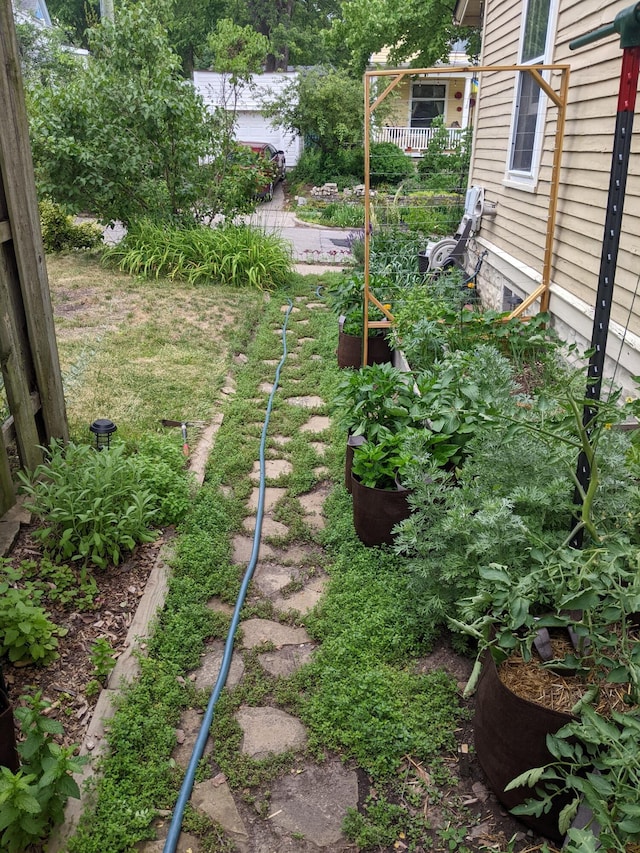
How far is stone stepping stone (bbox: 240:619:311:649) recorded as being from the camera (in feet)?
9.12

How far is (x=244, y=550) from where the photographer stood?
3.41 meters

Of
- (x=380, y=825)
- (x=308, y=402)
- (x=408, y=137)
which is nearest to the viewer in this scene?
(x=380, y=825)

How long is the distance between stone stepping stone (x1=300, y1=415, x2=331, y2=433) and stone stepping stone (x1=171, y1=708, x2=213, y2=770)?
2.64 m

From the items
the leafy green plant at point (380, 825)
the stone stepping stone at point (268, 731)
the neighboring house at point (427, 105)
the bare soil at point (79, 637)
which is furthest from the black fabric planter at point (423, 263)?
the neighboring house at point (427, 105)

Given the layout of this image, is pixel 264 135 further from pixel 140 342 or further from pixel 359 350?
pixel 359 350

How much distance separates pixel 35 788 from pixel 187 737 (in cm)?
64

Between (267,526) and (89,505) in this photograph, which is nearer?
(89,505)

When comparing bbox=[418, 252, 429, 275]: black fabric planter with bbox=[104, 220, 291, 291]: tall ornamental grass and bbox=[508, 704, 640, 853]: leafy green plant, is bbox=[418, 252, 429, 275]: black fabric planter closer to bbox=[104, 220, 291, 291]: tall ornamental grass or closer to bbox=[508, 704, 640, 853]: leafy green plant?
bbox=[104, 220, 291, 291]: tall ornamental grass

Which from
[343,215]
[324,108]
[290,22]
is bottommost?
[343,215]

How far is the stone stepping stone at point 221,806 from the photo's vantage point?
199cm

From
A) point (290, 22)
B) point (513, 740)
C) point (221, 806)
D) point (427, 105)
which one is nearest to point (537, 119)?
point (513, 740)

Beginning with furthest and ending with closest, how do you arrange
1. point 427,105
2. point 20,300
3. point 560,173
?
point 427,105, point 560,173, point 20,300

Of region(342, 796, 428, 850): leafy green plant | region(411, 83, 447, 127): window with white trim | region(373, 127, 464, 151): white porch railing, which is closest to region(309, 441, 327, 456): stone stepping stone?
region(342, 796, 428, 850): leafy green plant

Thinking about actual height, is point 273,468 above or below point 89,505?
below
